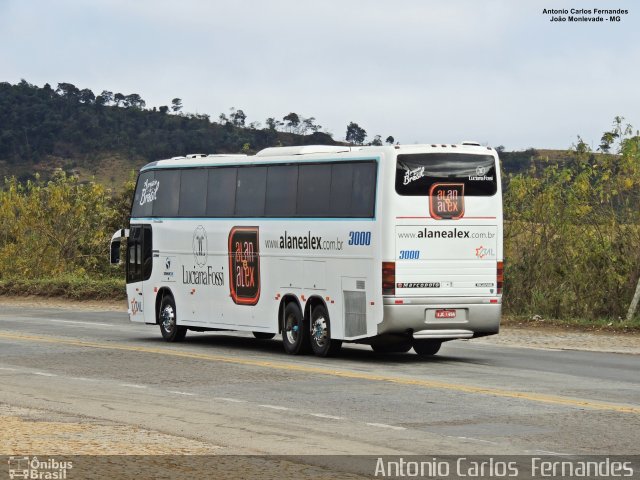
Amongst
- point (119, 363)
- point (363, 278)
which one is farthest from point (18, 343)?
point (363, 278)

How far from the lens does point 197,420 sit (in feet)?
47.2

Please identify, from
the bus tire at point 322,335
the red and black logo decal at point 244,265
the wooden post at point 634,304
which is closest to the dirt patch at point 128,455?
the bus tire at point 322,335

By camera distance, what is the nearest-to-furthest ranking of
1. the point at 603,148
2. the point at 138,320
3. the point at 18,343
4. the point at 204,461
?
the point at 204,461 → the point at 18,343 → the point at 138,320 → the point at 603,148

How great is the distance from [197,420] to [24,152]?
113 metres

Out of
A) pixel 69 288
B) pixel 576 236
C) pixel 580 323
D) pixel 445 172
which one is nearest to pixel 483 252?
pixel 445 172

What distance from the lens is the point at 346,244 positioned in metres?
22.2

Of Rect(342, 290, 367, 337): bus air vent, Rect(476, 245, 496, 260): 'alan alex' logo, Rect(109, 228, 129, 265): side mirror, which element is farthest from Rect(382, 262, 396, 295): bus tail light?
Rect(109, 228, 129, 265): side mirror

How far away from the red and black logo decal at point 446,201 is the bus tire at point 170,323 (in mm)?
7075

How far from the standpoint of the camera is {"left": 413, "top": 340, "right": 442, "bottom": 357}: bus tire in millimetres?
23492

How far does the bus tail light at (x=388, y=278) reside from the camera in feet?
70.2

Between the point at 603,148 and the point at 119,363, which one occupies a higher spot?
the point at 603,148

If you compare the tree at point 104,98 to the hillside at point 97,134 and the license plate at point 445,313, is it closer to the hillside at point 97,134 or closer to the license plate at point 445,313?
the hillside at point 97,134

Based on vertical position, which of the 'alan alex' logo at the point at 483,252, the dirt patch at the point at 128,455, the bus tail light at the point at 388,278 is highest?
the 'alan alex' logo at the point at 483,252

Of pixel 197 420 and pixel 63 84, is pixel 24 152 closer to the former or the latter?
pixel 63 84
